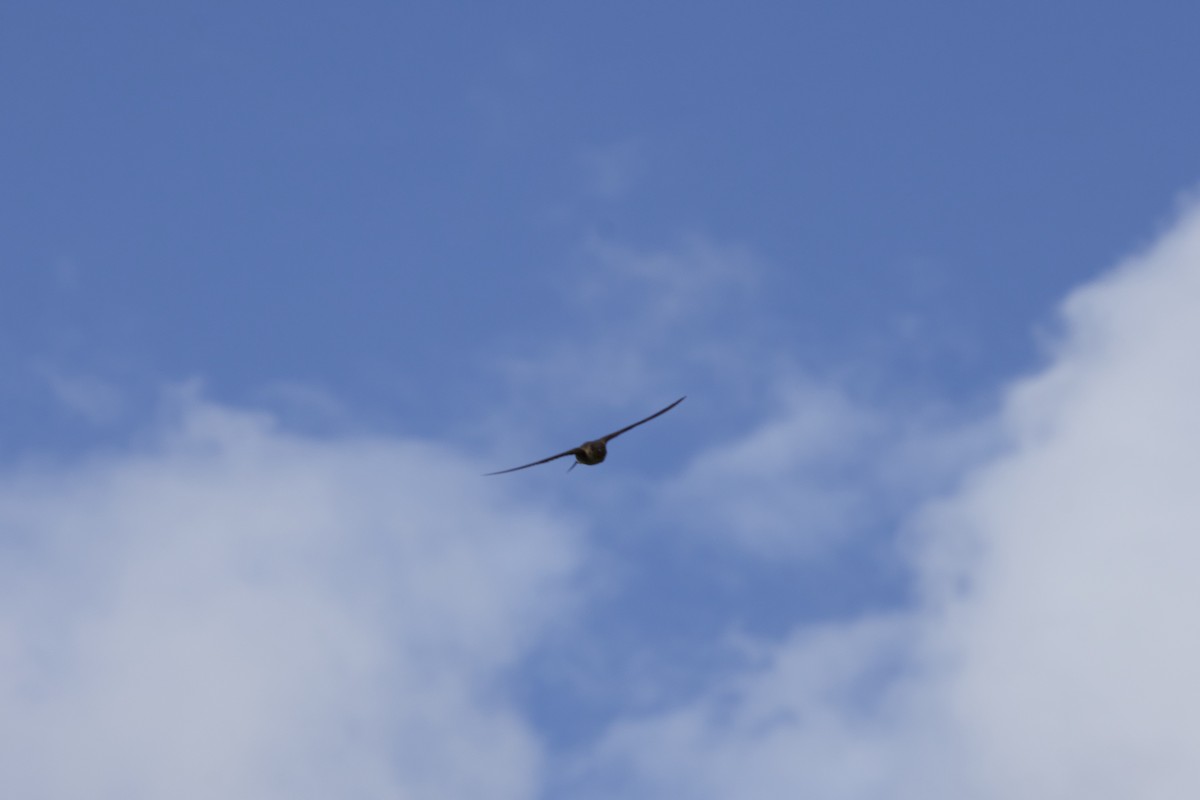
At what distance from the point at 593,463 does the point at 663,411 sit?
8194 millimetres

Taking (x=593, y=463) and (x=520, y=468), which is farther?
(x=593, y=463)

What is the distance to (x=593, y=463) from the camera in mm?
81125

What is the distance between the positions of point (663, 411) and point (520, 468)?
7553 mm

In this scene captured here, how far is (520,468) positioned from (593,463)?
7.41 metres

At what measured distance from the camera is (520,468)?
74.6m

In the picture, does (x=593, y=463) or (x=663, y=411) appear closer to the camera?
(x=663, y=411)

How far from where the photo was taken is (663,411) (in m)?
74.2
